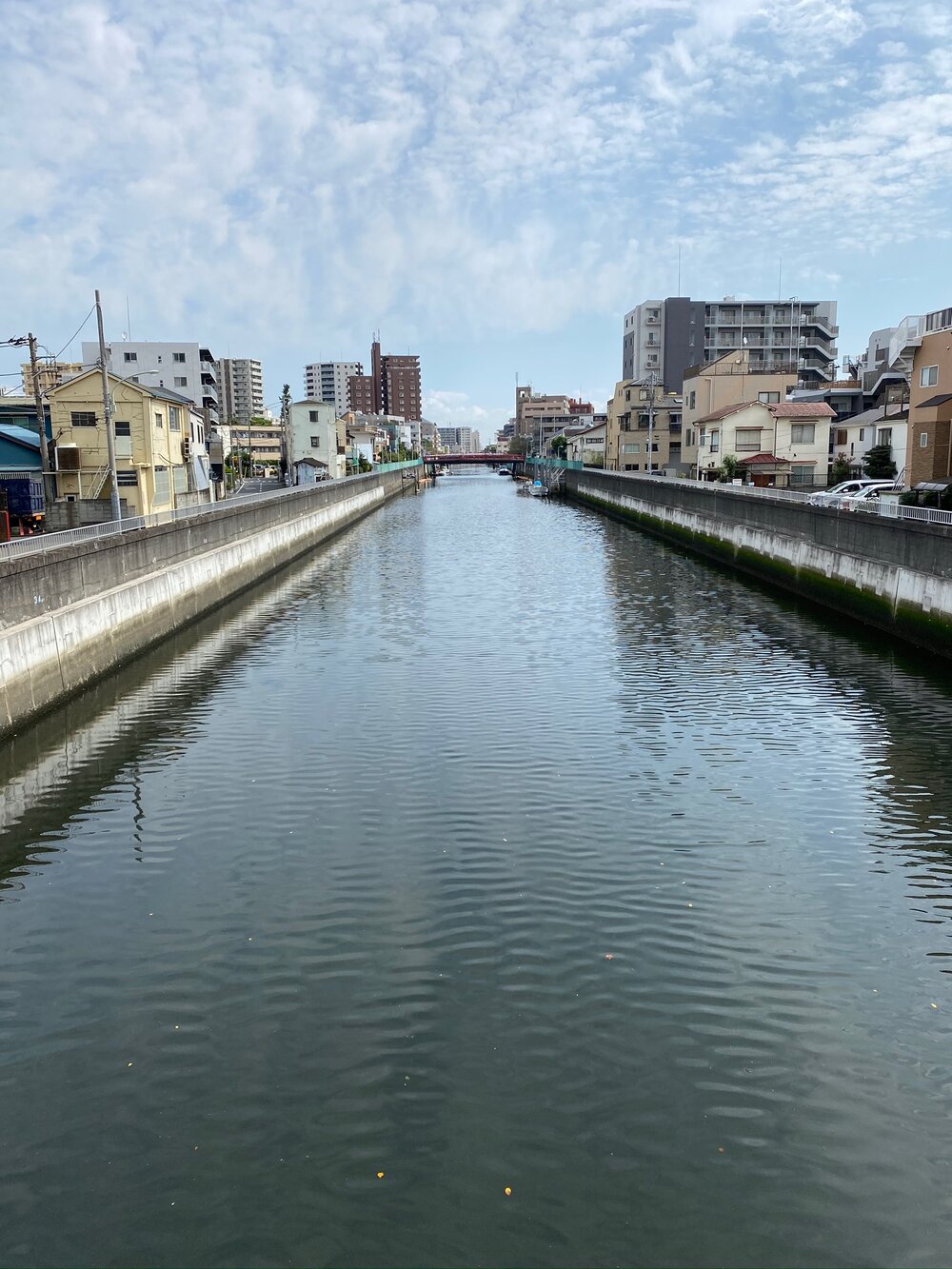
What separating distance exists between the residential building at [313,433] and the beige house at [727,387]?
141ft

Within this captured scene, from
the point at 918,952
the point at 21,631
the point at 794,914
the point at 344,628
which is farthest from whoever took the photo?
the point at 344,628

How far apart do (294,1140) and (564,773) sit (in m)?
9.29

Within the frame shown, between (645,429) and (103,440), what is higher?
(645,429)

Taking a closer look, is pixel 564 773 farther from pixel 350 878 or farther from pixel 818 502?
pixel 818 502

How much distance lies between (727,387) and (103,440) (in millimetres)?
57291

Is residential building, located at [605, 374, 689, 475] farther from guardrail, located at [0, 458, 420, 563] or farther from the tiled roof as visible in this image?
guardrail, located at [0, 458, 420, 563]

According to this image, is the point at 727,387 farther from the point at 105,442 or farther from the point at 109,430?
the point at 109,430

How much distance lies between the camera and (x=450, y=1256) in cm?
675

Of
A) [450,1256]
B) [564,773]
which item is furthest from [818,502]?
[450,1256]

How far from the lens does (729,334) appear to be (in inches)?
5113

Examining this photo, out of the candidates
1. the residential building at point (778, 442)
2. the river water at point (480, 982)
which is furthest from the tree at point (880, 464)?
the river water at point (480, 982)

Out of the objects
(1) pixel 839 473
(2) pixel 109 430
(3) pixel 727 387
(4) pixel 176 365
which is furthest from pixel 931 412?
(4) pixel 176 365

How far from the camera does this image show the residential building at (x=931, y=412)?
45.2 m

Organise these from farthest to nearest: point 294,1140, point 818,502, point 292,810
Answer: point 818,502, point 292,810, point 294,1140
